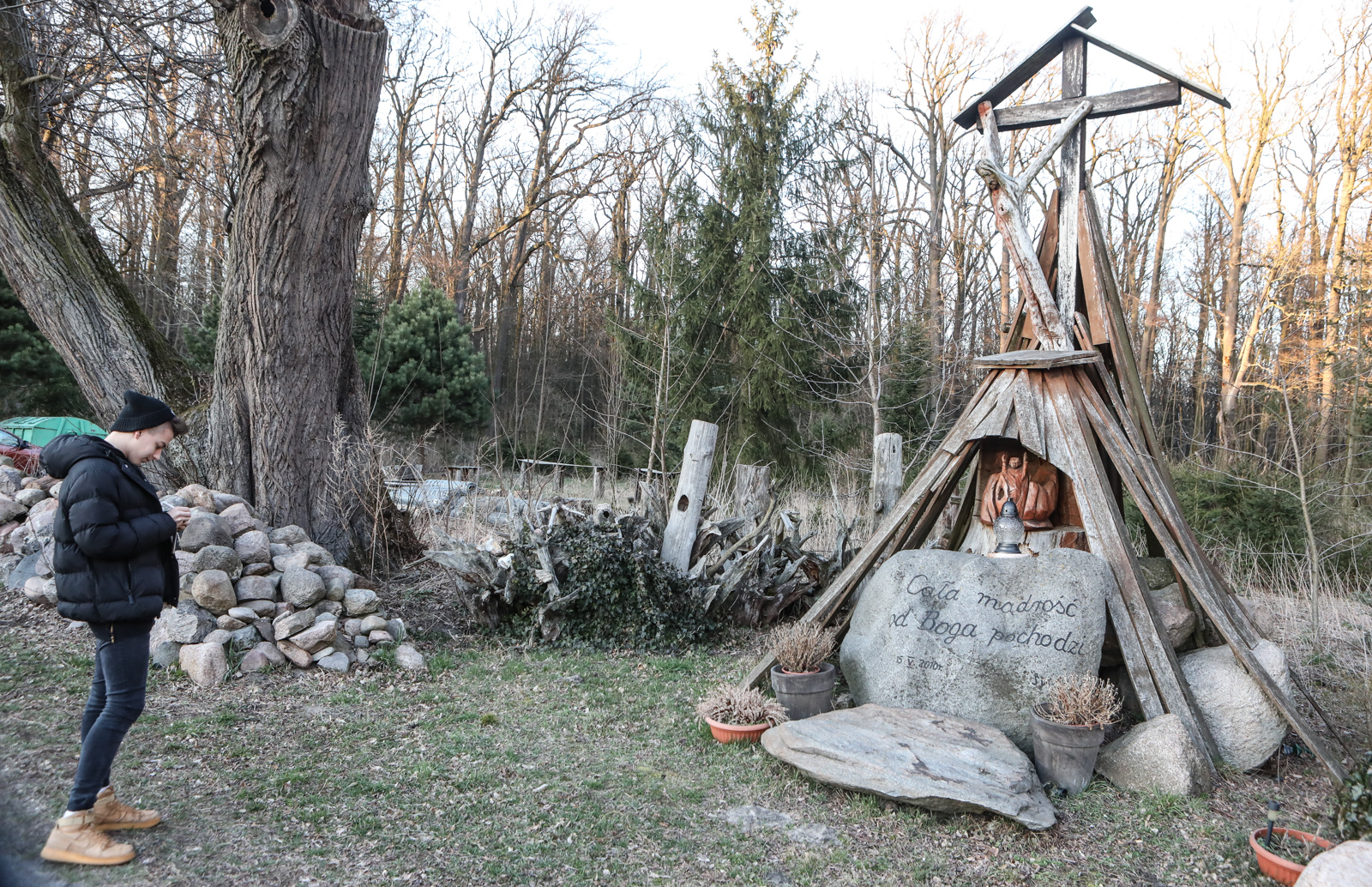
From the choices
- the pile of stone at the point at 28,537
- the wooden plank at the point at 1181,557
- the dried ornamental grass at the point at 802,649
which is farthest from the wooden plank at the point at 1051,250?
the pile of stone at the point at 28,537

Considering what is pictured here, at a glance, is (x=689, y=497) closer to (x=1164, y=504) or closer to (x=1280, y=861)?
(x=1164, y=504)

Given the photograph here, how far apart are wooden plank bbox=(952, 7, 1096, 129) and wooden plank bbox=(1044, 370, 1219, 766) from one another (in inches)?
79.0

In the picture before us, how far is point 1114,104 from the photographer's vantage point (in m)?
5.30

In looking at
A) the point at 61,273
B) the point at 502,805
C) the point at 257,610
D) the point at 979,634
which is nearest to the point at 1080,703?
the point at 979,634

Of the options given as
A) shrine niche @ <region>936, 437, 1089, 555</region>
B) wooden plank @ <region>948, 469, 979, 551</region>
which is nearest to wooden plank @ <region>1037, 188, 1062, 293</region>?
shrine niche @ <region>936, 437, 1089, 555</region>

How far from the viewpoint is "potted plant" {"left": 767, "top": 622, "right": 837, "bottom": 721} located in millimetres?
4930

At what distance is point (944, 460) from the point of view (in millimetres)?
5535

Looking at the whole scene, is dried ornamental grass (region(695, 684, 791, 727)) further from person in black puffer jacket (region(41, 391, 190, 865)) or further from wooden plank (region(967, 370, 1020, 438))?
person in black puffer jacket (region(41, 391, 190, 865))

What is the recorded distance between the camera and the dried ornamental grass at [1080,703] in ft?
13.6

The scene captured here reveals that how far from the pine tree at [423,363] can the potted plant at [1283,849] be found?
15752 mm

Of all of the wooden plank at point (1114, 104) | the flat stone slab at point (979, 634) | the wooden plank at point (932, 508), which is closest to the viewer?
the flat stone slab at point (979, 634)

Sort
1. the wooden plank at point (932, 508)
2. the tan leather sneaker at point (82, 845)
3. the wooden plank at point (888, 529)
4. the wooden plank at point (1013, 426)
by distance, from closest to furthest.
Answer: the tan leather sneaker at point (82, 845) < the wooden plank at point (1013, 426) < the wooden plank at point (888, 529) < the wooden plank at point (932, 508)

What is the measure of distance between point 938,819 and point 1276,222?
1973 centimetres

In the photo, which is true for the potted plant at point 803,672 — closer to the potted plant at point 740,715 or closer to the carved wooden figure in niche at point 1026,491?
the potted plant at point 740,715
